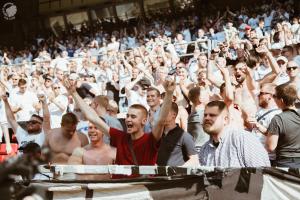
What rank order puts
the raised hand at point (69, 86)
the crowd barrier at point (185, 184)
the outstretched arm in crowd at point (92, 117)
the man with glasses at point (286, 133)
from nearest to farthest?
the crowd barrier at point (185, 184) < the man with glasses at point (286, 133) < the outstretched arm in crowd at point (92, 117) < the raised hand at point (69, 86)

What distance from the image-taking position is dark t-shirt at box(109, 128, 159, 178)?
4.81 metres

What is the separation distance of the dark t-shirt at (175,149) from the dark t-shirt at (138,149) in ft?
0.86

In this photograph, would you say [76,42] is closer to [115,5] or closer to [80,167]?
[115,5]

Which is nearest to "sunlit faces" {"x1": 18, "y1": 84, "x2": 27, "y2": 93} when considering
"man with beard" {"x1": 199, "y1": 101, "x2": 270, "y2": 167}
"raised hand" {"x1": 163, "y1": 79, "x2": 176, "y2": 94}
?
"raised hand" {"x1": 163, "y1": 79, "x2": 176, "y2": 94}

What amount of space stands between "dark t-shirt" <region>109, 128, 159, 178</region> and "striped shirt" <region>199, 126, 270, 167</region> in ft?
2.08

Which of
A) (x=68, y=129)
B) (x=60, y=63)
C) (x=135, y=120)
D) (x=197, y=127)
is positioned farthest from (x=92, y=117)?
(x=60, y=63)

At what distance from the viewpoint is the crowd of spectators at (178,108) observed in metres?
4.66

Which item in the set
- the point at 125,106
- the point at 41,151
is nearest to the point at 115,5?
the point at 125,106

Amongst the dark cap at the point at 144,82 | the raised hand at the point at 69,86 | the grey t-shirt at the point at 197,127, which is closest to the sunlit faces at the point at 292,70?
the grey t-shirt at the point at 197,127

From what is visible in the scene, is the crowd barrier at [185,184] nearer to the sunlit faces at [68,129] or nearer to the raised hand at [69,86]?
the raised hand at [69,86]

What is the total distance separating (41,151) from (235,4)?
69.3ft

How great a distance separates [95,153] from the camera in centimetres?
557

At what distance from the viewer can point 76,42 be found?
72.1ft

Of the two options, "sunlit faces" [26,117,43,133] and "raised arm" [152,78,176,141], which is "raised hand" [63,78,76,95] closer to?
"raised arm" [152,78,176,141]
